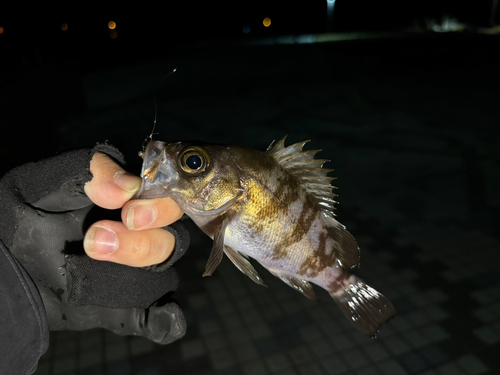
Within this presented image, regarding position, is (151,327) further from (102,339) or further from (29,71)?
(29,71)

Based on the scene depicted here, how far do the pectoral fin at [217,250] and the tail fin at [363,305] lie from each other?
92cm

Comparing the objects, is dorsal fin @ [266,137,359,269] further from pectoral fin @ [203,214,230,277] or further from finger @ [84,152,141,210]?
finger @ [84,152,141,210]

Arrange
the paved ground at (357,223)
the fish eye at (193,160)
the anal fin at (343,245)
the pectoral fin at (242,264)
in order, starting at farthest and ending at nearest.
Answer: the paved ground at (357,223)
the anal fin at (343,245)
the pectoral fin at (242,264)
the fish eye at (193,160)

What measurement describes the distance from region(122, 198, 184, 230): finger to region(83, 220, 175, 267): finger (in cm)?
10

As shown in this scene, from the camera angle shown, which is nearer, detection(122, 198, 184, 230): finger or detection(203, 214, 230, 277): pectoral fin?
detection(203, 214, 230, 277): pectoral fin

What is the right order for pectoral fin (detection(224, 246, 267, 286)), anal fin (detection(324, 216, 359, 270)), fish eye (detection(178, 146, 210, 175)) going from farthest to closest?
anal fin (detection(324, 216, 359, 270)) → pectoral fin (detection(224, 246, 267, 286)) → fish eye (detection(178, 146, 210, 175))

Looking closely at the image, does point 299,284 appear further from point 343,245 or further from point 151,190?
point 151,190

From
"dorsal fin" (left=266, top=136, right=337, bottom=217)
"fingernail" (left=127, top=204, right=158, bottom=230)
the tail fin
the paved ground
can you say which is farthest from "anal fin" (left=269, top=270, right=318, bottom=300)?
the paved ground

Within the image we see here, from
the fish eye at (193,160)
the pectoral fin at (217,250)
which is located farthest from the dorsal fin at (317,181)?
the pectoral fin at (217,250)

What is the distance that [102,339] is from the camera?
11.7 feet

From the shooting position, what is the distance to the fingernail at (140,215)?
1.96 metres

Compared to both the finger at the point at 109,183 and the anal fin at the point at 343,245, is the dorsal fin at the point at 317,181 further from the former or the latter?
the finger at the point at 109,183

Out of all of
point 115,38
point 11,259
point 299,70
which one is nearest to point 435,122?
point 299,70

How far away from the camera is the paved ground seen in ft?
11.2
